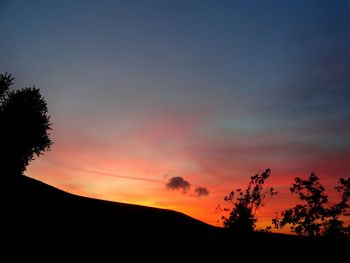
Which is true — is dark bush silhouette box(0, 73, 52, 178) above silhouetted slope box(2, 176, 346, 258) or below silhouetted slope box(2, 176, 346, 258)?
above

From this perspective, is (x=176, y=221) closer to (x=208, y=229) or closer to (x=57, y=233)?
(x=208, y=229)

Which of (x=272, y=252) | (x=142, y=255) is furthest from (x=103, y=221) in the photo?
(x=272, y=252)

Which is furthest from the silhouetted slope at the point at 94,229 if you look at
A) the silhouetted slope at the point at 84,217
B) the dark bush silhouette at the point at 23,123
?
the dark bush silhouette at the point at 23,123

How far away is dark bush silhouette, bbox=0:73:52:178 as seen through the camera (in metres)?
38.0

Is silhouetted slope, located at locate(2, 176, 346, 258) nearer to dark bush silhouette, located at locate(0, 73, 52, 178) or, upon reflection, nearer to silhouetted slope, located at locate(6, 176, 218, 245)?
silhouetted slope, located at locate(6, 176, 218, 245)

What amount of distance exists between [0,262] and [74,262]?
1266 millimetres

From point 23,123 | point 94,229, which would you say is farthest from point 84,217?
point 23,123

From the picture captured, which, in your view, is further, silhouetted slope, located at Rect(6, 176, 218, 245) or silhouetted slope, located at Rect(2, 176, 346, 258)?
silhouetted slope, located at Rect(6, 176, 218, 245)

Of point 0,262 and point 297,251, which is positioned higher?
point 297,251

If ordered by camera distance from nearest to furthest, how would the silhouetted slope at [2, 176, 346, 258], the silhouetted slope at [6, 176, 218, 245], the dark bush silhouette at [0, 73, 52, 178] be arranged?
1. the silhouetted slope at [2, 176, 346, 258]
2. the silhouetted slope at [6, 176, 218, 245]
3. the dark bush silhouette at [0, 73, 52, 178]

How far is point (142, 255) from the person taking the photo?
21.7 ft

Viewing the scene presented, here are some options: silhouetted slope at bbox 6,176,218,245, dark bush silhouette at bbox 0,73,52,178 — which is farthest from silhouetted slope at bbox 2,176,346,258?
dark bush silhouette at bbox 0,73,52,178

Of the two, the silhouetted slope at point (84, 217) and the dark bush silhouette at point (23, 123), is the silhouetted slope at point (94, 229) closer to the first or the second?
the silhouetted slope at point (84, 217)

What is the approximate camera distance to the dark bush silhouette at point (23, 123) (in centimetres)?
3803
